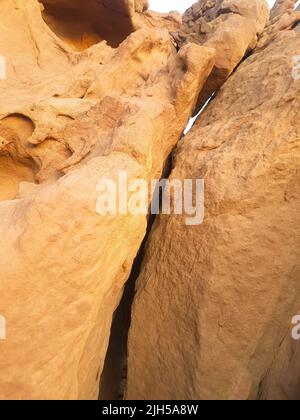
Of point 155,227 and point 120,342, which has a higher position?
point 155,227

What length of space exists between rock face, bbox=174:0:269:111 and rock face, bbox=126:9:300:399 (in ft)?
2.95

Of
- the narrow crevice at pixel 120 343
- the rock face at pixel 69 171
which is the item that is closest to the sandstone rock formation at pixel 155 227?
the rock face at pixel 69 171

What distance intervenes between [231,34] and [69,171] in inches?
97.0

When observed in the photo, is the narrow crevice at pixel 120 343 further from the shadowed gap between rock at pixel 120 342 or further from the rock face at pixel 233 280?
the rock face at pixel 233 280

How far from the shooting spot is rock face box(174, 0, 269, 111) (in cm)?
346

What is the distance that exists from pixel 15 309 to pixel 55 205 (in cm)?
59

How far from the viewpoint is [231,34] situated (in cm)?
346

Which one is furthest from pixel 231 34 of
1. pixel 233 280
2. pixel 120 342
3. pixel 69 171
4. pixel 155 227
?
pixel 120 342

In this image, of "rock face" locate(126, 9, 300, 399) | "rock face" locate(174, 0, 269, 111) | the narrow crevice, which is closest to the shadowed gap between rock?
the narrow crevice

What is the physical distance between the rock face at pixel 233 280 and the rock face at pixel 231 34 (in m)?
0.90

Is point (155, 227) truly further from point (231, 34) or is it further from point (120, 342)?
point (231, 34)

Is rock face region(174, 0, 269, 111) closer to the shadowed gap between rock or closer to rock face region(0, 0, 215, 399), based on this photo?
rock face region(0, 0, 215, 399)

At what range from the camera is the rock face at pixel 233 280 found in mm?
2475
